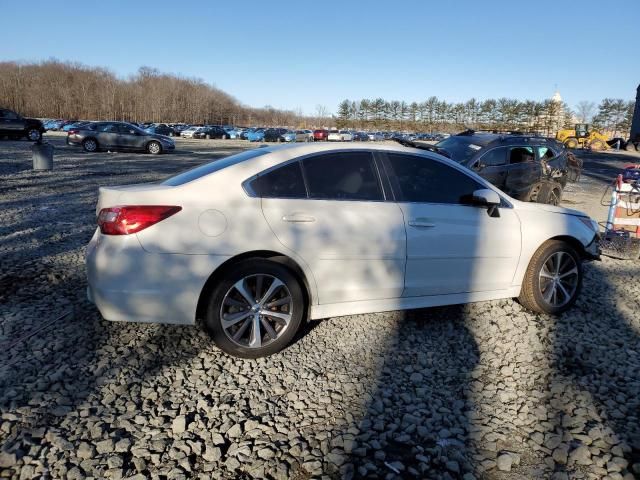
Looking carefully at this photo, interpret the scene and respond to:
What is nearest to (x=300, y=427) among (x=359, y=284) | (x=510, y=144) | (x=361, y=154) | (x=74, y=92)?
(x=359, y=284)

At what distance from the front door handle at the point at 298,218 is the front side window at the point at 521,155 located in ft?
24.0

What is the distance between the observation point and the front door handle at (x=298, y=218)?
3389 mm

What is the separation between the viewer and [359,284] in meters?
3.64

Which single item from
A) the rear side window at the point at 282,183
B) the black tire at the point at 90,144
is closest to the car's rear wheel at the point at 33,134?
the black tire at the point at 90,144

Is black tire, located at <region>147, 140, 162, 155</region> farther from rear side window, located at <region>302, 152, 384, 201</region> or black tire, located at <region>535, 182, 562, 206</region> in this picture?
rear side window, located at <region>302, 152, 384, 201</region>

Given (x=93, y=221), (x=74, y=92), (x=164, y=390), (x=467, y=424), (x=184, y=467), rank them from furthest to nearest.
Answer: (x=74, y=92)
(x=93, y=221)
(x=164, y=390)
(x=467, y=424)
(x=184, y=467)

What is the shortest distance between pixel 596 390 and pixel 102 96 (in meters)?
120

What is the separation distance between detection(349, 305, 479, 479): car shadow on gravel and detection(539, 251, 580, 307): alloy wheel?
0.88m

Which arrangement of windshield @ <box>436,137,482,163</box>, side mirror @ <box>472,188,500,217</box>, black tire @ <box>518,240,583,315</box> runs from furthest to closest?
windshield @ <box>436,137,482,163</box> < black tire @ <box>518,240,583,315</box> < side mirror @ <box>472,188,500,217</box>

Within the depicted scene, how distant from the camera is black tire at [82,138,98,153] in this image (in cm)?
2256

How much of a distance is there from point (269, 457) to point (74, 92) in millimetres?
122928

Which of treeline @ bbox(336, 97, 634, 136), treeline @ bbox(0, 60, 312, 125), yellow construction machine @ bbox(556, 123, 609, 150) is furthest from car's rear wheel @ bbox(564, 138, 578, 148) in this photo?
treeline @ bbox(0, 60, 312, 125)

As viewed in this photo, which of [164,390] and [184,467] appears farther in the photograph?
[164,390]

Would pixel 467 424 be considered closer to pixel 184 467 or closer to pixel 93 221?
pixel 184 467
